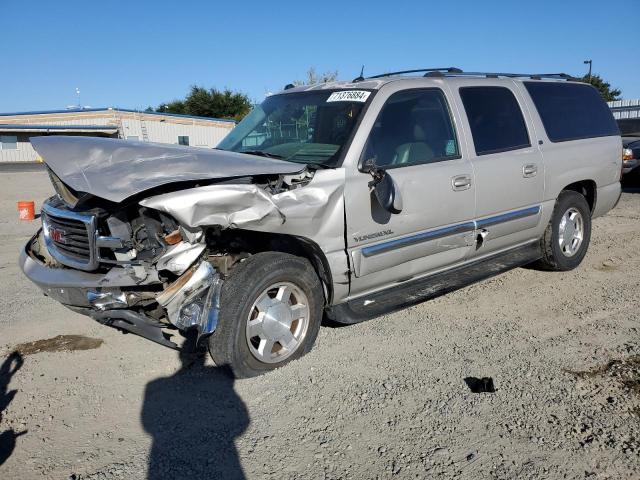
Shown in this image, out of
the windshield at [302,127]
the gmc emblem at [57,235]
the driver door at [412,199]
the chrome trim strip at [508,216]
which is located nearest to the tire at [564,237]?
the chrome trim strip at [508,216]

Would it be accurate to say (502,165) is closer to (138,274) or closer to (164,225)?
(164,225)

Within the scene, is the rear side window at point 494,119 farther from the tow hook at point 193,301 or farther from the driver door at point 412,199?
the tow hook at point 193,301

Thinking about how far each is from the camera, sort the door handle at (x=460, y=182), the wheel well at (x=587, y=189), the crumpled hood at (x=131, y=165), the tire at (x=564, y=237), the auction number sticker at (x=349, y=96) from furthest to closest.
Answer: the wheel well at (x=587, y=189) < the tire at (x=564, y=237) < the door handle at (x=460, y=182) < the auction number sticker at (x=349, y=96) < the crumpled hood at (x=131, y=165)

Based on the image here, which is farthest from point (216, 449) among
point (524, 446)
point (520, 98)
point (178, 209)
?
point (520, 98)

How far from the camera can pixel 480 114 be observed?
472 centimetres

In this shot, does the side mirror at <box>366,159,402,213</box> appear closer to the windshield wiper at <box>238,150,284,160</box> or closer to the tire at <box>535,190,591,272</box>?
the windshield wiper at <box>238,150,284,160</box>

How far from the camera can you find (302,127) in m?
4.36

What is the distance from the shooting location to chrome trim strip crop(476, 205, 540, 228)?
4633 mm

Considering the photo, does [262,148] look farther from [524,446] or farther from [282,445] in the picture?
[524,446]

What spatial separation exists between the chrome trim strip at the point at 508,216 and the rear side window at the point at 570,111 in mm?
774

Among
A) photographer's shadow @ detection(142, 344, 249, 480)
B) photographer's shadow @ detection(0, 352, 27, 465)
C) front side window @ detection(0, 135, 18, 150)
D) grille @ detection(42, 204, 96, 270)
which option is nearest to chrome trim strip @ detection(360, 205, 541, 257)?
photographer's shadow @ detection(142, 344, 249, 480)

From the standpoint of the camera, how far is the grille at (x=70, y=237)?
10.9 ft

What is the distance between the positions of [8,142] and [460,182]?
45.1 meters

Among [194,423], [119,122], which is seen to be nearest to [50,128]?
[119,122]
